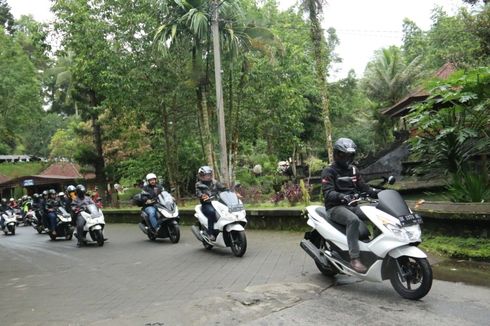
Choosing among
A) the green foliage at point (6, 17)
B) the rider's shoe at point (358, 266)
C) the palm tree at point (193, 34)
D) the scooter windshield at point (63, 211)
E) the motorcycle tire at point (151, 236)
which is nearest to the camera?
the rider's shoe at point (358, 266)

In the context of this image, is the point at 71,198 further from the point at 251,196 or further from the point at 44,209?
the point at 251,196

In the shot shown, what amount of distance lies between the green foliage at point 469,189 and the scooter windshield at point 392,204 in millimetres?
3263

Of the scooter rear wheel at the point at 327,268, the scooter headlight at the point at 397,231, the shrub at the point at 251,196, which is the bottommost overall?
the scooter rear wheel at the point at 327,268

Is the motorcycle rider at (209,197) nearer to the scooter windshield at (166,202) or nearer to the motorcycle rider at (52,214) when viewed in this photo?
the scooter windshield at (166,202)

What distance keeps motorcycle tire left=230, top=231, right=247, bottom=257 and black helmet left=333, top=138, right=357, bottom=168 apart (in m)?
3.08

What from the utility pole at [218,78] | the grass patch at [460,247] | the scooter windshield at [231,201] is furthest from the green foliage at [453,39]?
the scooter windshield at [231,201]

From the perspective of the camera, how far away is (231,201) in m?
9.21

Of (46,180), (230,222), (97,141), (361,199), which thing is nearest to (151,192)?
(230,222)

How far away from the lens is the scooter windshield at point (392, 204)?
219 inches

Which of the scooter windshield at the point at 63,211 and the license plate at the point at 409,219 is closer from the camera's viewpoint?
the license plate at the point at 409,219

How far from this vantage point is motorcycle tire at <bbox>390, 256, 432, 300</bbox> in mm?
5254

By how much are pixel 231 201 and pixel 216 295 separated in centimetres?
323

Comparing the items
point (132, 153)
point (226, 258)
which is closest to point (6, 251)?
point (226, 258)

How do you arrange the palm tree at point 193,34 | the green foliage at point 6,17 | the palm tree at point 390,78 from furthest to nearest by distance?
the green foliage at point 6,17 → the palm tree at point 390,78 → the palm tree at point 193,34
